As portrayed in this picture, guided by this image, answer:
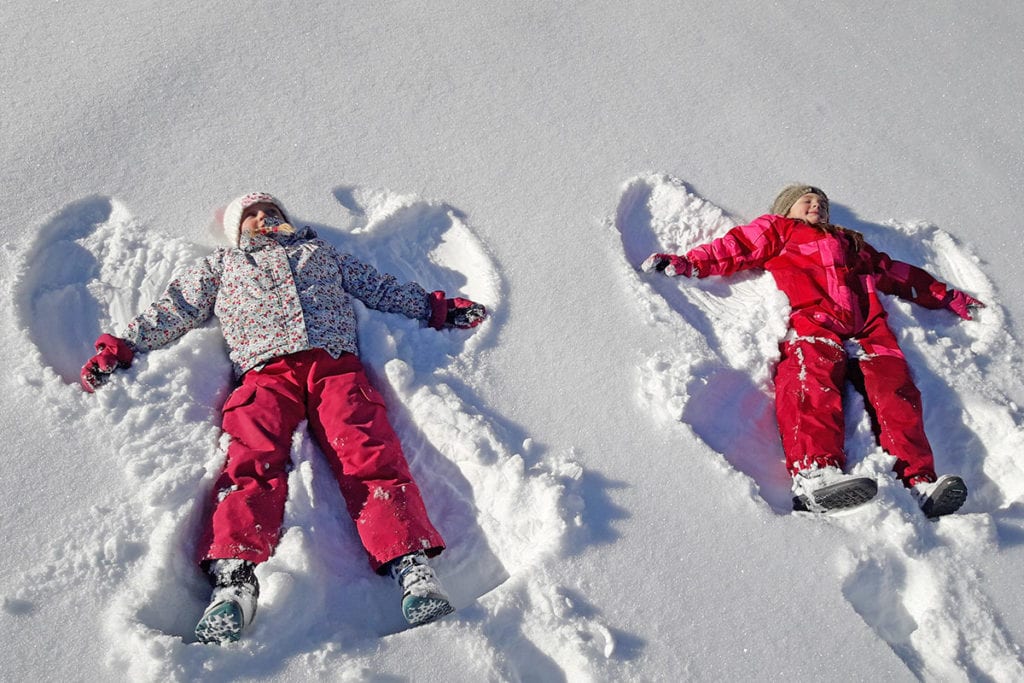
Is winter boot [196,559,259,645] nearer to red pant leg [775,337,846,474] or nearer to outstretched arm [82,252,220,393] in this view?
outstretched arm [82,252,220,393]

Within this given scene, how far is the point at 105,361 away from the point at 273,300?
21.6 inches

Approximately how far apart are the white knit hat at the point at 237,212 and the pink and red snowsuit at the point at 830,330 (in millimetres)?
1715

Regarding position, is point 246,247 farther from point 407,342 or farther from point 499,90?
point 499,90

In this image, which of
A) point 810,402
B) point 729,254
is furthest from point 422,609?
point 729,254

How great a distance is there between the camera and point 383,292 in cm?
285

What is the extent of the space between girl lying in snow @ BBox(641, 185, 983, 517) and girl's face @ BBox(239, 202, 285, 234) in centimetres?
146

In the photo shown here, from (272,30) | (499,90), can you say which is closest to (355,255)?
(499,90)

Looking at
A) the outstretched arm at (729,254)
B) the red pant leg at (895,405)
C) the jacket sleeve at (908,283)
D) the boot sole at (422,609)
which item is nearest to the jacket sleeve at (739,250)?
the outstretched arm at (729,254)

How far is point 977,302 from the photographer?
326 cm

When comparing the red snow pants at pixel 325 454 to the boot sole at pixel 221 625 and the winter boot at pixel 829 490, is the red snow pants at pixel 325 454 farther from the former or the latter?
the winter boot at pixel 829 490

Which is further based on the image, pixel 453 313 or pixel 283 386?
pixel 453 313

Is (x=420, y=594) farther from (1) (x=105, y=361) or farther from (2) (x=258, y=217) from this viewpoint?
(2) (x=258, y=217)

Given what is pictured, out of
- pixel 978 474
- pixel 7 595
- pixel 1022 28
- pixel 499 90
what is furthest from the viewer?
pixel 1022 28

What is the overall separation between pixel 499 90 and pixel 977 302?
235 cm
